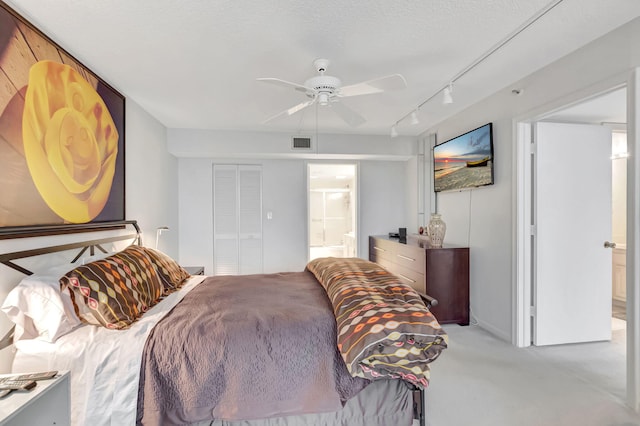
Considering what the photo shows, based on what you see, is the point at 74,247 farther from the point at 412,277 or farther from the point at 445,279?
the point at 445,279

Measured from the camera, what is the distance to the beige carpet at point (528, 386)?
1.94 metres

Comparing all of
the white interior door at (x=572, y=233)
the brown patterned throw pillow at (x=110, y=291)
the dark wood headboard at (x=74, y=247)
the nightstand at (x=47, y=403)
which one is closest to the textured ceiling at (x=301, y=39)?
the white interior door at (x=572, y=233)

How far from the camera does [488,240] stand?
3330 mm

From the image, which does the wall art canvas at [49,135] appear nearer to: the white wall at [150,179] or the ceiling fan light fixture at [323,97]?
the white wall at [150,179]

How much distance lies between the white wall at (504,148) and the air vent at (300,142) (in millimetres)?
1852

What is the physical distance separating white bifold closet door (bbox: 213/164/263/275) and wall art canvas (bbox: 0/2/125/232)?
2121 millimetres

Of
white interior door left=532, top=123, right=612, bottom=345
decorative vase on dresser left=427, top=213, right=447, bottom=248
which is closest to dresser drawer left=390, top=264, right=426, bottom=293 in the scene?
decorative vase on dresser left=427, top=213, right=447, bottom=248

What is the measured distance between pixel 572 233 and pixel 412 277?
1.60m

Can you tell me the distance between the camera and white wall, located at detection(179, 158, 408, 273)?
476cm

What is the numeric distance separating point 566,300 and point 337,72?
2933mm

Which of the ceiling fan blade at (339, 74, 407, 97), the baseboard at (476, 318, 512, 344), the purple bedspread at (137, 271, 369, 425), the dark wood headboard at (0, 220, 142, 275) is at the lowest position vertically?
the baseboard at (476, 318, 512, 344)

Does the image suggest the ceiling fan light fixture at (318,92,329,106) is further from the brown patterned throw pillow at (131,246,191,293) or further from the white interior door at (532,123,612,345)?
the white interior door at (532,123,612,345)

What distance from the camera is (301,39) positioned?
83.8 inches

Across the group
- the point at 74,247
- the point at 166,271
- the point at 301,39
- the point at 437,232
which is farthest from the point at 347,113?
the point at 74,247
